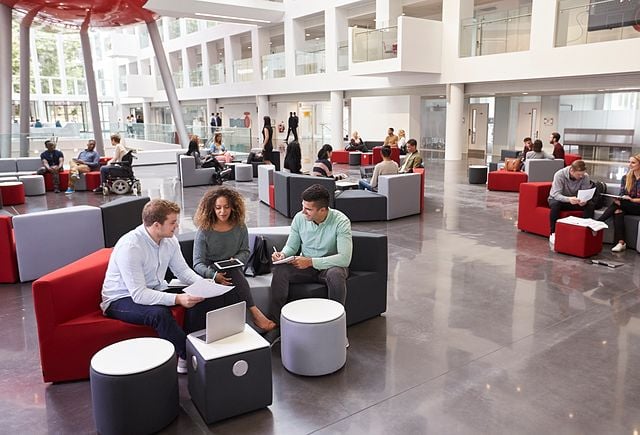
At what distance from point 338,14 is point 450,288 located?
2015cm

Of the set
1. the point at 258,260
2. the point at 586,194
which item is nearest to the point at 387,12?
the point at 586,194

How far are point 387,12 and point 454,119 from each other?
16.9 ft

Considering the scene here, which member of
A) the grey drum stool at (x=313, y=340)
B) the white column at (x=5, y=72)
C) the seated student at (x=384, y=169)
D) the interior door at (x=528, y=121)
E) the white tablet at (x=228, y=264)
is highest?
the white column at (x=5, y=72)

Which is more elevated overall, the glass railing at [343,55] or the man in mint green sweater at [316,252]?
the glass railing at [343,55]

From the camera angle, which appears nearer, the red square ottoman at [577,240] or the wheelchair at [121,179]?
the red square ottoman at [577,240]

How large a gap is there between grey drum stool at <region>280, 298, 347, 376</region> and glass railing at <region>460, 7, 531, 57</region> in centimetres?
1579

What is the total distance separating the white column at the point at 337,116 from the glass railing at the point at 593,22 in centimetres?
1073

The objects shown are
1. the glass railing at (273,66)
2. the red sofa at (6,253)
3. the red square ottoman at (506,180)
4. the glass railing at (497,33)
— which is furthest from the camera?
the glass railing at (273,66)

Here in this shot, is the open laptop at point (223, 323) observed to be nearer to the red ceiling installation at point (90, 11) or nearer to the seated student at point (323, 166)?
the seated student at point (323, 166)

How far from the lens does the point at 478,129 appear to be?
24.5 metres

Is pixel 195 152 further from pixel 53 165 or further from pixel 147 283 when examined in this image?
pixel 147 283

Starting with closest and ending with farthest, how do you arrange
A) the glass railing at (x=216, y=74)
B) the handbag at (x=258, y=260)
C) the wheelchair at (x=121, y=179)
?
the handbag at (x=258, y=260) < the wheelchair at (x=121, y=179) < the glass railing at (x=216, y=74)

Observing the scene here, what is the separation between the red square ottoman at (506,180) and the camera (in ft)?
41.1

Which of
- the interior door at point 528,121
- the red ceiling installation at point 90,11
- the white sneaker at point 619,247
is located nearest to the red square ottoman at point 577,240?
the white sneaker at point 619,247
